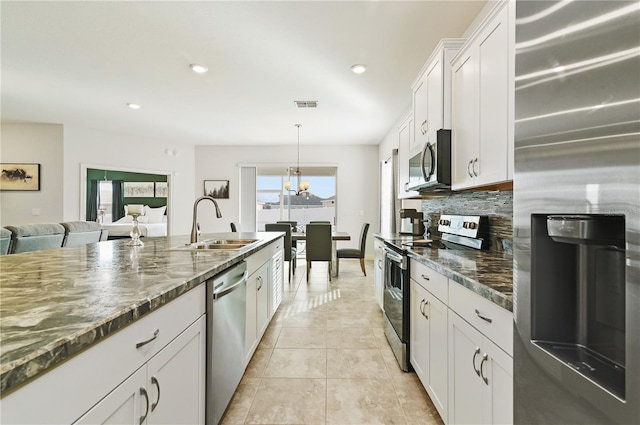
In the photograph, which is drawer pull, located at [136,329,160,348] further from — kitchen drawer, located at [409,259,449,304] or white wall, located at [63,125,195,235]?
white wall, located at [63,125,195,235]

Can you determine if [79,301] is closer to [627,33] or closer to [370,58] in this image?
[627,33]

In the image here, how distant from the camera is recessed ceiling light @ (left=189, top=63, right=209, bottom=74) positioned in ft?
10.5

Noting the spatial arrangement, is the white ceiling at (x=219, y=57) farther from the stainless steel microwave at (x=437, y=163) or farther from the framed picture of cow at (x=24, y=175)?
the stainless steel microwave at (x=437, y=163)

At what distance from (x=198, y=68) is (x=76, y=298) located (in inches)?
122

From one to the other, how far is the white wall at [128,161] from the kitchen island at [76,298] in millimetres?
4917

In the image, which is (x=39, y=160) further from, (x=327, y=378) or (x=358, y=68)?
(x=327, y=378)

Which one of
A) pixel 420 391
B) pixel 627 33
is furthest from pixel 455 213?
pixel 627 33

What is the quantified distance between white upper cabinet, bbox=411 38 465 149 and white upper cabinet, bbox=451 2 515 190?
0.07 meters

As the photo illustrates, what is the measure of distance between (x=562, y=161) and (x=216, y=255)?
156cm

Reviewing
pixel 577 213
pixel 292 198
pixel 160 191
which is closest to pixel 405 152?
pixel 577 213


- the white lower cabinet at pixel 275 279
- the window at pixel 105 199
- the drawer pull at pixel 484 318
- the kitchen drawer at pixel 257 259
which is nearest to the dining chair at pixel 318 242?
the white lower cabinet at pixel 275 279

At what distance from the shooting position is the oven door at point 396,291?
2016mm

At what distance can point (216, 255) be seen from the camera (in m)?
1.68

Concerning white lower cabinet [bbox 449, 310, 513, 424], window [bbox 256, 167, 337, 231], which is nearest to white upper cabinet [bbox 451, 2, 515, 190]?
white lower cabinet [bbox 449, 310, 513, 424]
